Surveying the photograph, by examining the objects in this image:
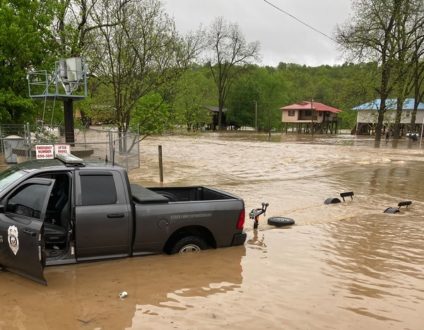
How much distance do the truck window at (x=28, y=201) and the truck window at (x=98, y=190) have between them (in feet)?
1.87

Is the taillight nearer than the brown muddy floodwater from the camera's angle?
No

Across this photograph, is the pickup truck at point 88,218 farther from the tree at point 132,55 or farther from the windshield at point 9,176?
the tree at point 132,55

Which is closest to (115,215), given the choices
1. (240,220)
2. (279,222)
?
(240,220)

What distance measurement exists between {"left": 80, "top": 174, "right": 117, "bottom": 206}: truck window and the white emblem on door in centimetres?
100

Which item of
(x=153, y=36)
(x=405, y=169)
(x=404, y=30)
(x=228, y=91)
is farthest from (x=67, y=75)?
(x=228, y=91)

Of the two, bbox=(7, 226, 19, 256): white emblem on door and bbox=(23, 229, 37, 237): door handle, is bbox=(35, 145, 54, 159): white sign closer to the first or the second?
bbox=(7, 226, 19, 256): white emblem on door

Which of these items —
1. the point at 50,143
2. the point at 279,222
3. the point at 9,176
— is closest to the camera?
the point at 9,176

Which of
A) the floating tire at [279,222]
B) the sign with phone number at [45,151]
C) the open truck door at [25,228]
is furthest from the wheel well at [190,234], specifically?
the sign with phone number at [45,151]

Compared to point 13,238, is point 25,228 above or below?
above

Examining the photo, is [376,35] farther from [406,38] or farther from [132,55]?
[132,55]

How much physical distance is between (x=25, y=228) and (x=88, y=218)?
3.05 ft

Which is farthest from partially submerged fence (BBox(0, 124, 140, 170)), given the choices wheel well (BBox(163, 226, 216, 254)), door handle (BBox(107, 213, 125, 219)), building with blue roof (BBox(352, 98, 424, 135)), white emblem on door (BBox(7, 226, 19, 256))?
building with blue roof (BBox(352, 98, 424, 135))

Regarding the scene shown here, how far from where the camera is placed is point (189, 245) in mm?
6867

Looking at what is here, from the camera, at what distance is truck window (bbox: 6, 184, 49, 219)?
18.2 ft
